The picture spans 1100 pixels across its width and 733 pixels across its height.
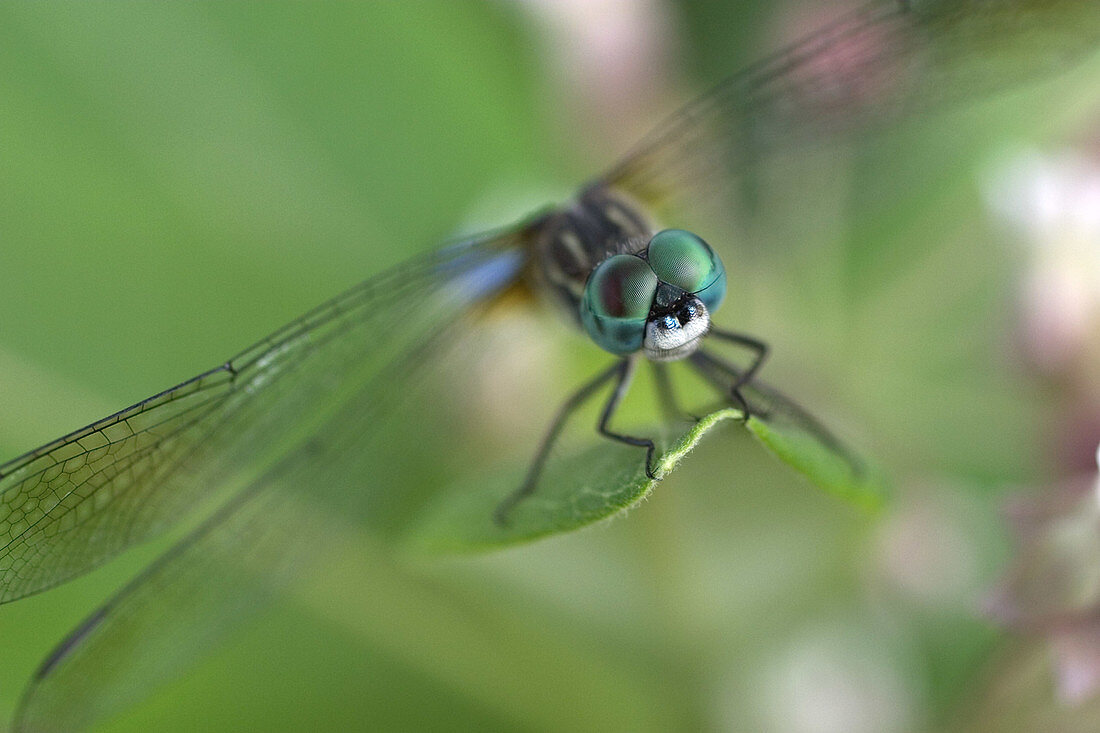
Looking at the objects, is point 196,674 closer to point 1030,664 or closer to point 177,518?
point 177,518

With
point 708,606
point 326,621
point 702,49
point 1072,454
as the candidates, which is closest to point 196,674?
point 326,621

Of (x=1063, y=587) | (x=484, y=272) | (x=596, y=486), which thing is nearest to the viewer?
(x=596, y=486)

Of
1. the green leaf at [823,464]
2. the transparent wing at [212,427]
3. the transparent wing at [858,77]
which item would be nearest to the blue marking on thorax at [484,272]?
the transparent wing at [212,427]

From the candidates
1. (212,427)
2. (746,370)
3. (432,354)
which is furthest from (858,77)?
(212,427)

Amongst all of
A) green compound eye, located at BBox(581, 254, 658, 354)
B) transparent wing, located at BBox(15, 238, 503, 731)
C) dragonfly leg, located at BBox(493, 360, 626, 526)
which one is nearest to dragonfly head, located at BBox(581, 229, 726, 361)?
green compound eye, located at BBox(581, 254, 658, 354)

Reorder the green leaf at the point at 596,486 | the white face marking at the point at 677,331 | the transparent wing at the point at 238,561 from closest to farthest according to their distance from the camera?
the green leaf at the point at 596,486
the white face marking at the point at 677,331
the transparent wing at the point at 238,561

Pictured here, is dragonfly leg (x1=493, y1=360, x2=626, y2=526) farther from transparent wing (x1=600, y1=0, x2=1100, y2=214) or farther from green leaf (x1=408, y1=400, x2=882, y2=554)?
transparent wing (x1=600, y1=0, x2=1100, y2=214)

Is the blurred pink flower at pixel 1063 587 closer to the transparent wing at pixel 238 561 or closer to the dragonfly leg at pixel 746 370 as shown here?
the dragonfly leg at pixel 746 370

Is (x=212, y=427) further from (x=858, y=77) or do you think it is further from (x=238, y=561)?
(x=858, y=77)
